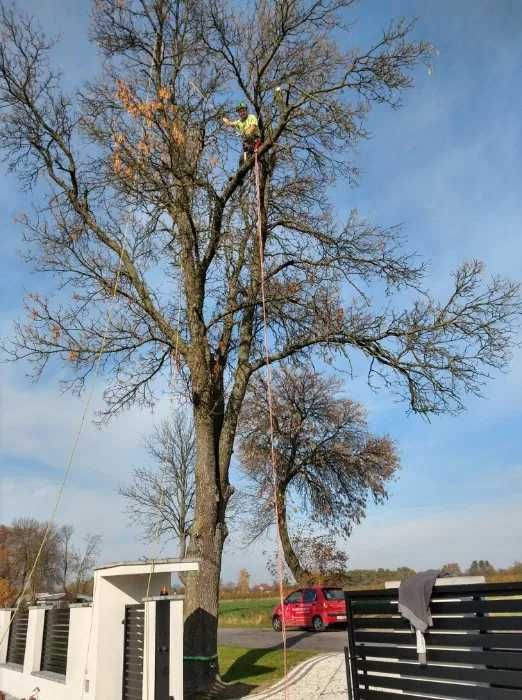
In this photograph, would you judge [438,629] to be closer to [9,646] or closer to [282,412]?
[9,646]

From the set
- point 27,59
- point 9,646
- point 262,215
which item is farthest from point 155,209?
point 9,646

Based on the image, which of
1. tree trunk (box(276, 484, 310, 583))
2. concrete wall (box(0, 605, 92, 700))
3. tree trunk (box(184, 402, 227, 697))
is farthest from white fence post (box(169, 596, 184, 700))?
tree trunk (box(276, 484, 310, 583))

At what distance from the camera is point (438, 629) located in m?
5.14

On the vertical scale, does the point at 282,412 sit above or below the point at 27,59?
below

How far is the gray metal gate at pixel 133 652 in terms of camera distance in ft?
23.1

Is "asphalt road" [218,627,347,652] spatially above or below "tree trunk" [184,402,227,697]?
below

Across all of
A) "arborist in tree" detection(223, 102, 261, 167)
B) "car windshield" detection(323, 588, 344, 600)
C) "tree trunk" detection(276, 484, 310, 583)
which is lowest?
"car windshield" detection(323, 588, 344, 600)

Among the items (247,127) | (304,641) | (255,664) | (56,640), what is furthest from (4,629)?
(247,127)

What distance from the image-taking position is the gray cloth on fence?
517 cm

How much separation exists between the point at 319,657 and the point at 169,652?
6313 millimetres

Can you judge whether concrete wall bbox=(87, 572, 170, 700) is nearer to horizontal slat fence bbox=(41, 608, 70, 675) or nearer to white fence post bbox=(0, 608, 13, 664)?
horizontal slat fence bbox=(41, 608, 70, 675)

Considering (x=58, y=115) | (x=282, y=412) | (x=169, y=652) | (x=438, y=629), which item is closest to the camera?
(x=438, y=629)

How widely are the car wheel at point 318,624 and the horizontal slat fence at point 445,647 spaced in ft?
49.5

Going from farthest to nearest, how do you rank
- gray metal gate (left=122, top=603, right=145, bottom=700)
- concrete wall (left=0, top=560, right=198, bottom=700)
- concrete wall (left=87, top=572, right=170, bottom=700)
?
concrete wall (left=87, top=572, right=170, bottom=700) → gray metal gate (left=122, top=603, right=145, bottom=700) → concrete wall (left=0, top=560, right=198, bottom=700)
